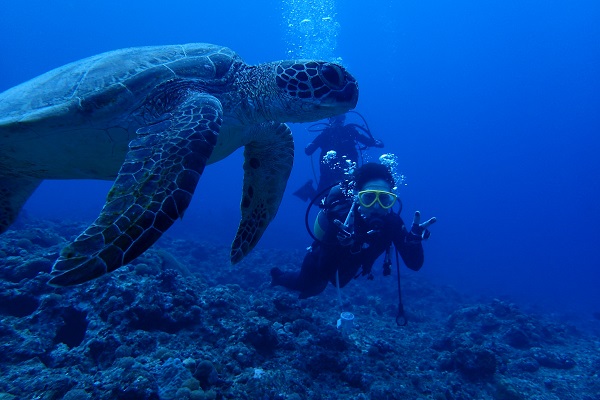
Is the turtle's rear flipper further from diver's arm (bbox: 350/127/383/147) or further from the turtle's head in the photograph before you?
diver's arm (bbox: 350/127/383/147)

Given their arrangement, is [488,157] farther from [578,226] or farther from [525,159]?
[578,226]

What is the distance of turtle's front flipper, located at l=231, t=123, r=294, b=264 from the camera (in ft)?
11.1

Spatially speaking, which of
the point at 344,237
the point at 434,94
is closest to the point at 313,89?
the point at 344,237

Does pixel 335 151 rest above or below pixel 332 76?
above

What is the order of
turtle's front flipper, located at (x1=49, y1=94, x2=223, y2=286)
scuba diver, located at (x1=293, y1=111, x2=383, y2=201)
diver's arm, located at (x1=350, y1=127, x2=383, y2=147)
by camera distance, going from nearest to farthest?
1. turtle's front flipper, located at (x1=49, y1=94, x2=223, y2=286)
2. scuba diver, located at (x1=293, y1=111, x2=383, y2=201)
3. diver's arm, located at (x1=350, y1=127, x2=383, y2=147)

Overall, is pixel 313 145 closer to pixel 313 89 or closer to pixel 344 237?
pixel 344 237

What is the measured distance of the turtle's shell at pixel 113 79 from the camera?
8.14ft

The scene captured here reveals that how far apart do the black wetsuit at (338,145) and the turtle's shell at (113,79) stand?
260 inches

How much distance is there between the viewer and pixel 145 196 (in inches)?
66.9

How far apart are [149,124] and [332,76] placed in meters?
1.58

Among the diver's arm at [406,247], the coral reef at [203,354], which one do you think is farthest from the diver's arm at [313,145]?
the coral reef at [203,354]

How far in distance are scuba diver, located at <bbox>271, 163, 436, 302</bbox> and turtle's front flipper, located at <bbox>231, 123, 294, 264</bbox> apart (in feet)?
4.45

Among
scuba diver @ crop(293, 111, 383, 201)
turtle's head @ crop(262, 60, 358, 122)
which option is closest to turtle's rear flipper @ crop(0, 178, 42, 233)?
turtle's head @ crop(262, 60, 358, 122)

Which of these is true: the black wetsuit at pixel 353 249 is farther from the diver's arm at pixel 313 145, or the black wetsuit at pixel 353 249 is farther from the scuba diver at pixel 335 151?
the diver's arm at pixel 313 145
